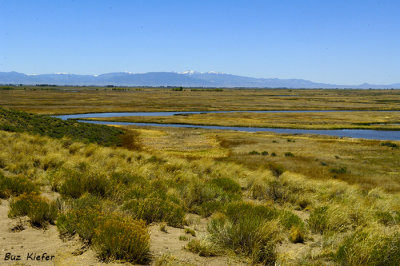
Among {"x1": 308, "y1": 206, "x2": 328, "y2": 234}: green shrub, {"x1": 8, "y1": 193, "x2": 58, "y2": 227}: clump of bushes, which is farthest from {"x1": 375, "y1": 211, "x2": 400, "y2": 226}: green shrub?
{"x1": 8, "y1": 193, "x2": 58, "y2": 227}: clump of bushes

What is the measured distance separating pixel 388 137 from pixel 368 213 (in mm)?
50085

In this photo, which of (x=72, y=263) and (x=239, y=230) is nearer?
(x=72, y=263)

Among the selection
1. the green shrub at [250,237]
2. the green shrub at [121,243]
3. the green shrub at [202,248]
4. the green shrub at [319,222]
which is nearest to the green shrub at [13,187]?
the green shrub at [121,243]

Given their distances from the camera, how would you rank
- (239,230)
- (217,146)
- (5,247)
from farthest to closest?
(217,146) < (239,230) < (5,247)

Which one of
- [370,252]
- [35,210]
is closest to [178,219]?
[35,210]

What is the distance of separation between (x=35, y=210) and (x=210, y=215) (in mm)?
4800

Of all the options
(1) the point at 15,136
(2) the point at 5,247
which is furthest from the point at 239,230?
(1) the point at 15,136

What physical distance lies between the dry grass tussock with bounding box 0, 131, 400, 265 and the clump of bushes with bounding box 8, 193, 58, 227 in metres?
0.02

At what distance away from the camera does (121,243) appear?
546 cm

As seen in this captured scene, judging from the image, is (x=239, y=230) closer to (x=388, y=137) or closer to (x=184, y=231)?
(x=184, y=231)

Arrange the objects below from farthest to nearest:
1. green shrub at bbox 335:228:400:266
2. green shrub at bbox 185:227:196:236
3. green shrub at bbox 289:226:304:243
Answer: green shrub at bbox 185:227:196:236, green shrub at bbox 289:226:304:243, green shrub at bbox 335:228:400:266

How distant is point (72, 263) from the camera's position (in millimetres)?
5312

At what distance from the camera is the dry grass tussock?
571 cm

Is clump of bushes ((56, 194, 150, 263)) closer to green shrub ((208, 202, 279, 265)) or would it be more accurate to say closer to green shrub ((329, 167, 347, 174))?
green shrub ((208, 202, 279, 265))
